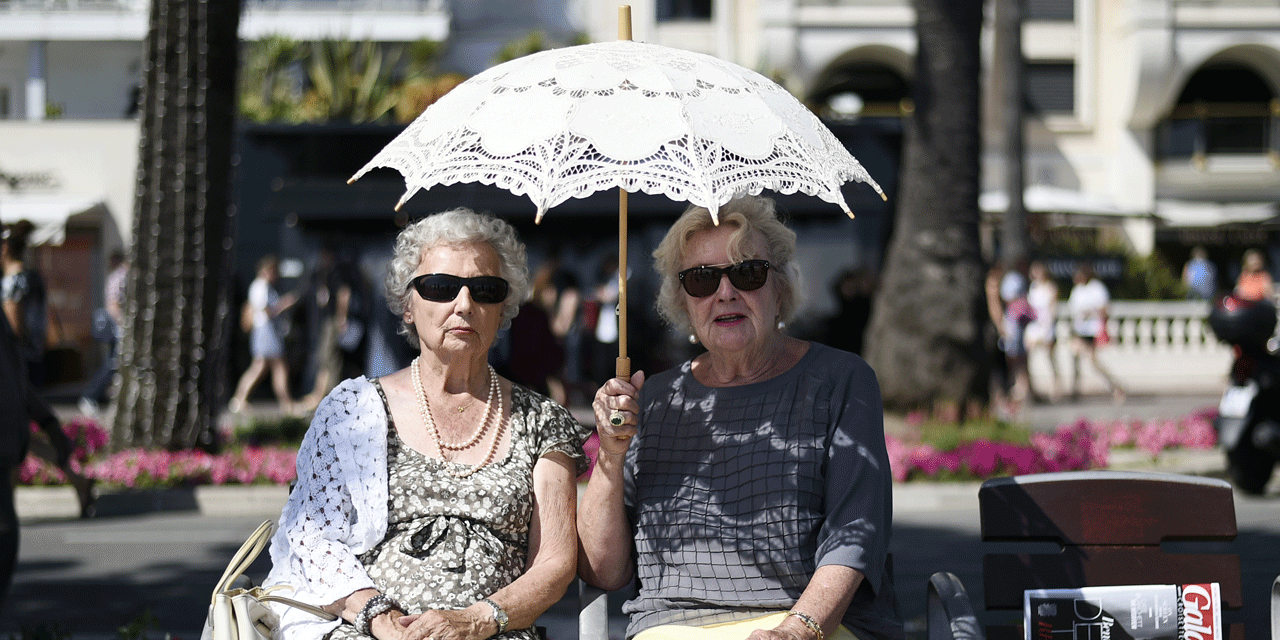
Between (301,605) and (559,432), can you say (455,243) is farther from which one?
(301,605)

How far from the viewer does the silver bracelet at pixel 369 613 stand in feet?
9.20

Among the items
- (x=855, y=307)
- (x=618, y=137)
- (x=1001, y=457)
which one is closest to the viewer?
(x=618, y=137)

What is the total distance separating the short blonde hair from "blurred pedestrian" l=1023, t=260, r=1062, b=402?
43.9 feet

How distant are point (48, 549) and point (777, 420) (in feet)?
19.0

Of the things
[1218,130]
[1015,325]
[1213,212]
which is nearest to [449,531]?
[1015,325]

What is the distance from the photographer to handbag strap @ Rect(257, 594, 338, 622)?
2736 mm

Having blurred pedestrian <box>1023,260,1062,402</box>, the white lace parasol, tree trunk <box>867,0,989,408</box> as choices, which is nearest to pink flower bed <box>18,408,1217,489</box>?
tree trunk <box>867,0,989,408</box>

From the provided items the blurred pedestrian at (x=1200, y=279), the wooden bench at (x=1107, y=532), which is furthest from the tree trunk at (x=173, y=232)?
the blurred pedestrian at (x=1200, y=279)

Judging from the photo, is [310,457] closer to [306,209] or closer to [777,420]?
[777,420]

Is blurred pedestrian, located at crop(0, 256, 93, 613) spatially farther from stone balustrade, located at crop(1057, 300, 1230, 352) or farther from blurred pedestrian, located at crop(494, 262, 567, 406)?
stone balustrade, located at crop(1057, 300, 1230, 352)

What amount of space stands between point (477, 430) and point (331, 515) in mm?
448

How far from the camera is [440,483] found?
2957 millimetres

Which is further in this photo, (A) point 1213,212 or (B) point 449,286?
(A) point 1213,212

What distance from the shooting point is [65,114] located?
2344 centimetres
